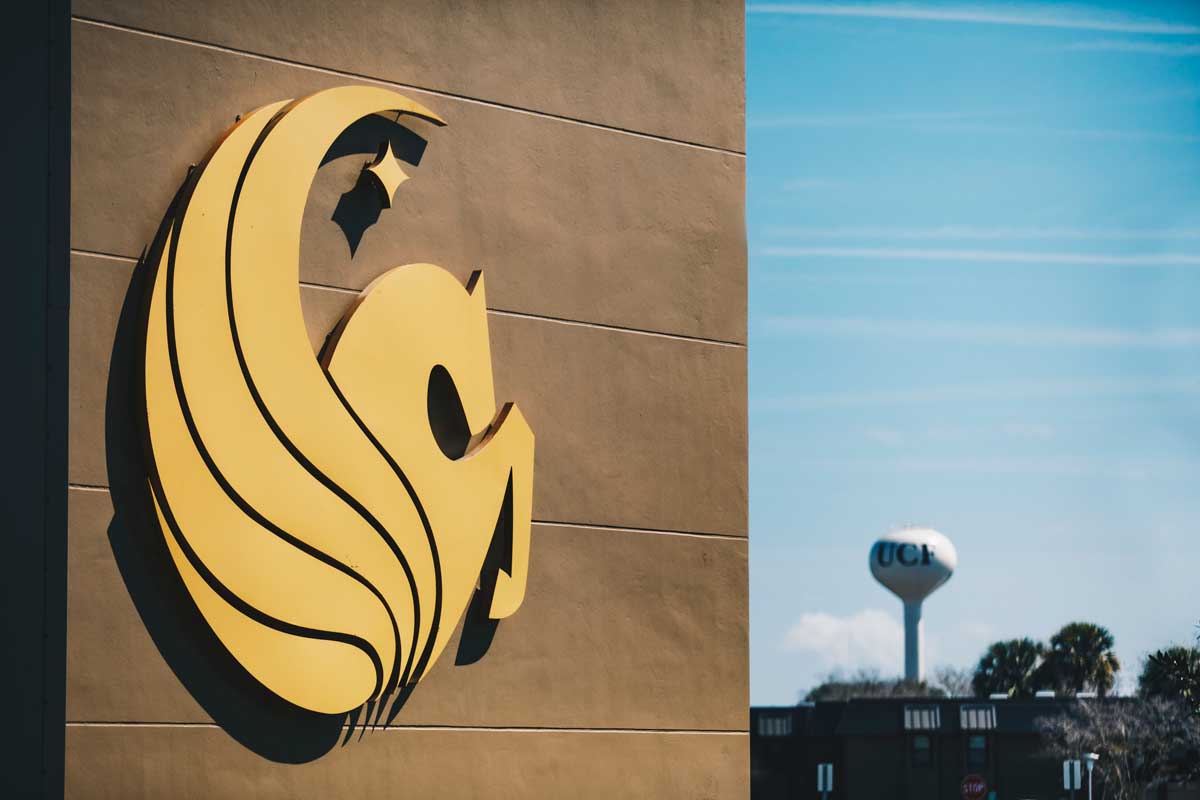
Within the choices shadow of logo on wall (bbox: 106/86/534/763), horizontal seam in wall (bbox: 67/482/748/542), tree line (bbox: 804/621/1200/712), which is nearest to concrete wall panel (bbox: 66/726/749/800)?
shadow of logo on wall (bbox: 106/86/534/763)

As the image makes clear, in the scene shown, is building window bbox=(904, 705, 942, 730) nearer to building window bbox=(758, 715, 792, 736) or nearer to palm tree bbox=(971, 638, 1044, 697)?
building window bbox=(758, 715, 792, 736)

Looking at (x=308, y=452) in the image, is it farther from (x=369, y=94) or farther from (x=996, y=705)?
(x=996, y=705)

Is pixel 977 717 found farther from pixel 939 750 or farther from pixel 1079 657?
pixel 1079 657

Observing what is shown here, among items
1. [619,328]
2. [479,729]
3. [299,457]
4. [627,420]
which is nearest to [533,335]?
[619,328]

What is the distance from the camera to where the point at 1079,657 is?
81750 millimetres

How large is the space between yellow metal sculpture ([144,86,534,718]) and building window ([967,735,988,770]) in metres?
41.8

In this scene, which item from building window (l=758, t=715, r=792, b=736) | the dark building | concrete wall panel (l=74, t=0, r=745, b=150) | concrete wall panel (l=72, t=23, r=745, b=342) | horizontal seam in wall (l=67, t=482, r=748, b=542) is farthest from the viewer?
building window (l=758, t=715, r=792, b=736)

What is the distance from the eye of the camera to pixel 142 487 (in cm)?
918

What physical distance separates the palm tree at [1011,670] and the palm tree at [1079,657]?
77cm

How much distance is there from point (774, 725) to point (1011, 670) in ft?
116

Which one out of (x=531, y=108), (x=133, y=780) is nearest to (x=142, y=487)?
(x=133, y=780)

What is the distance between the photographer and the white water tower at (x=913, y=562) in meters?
86.7

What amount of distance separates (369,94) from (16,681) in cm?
433

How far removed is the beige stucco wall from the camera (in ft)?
30.0
